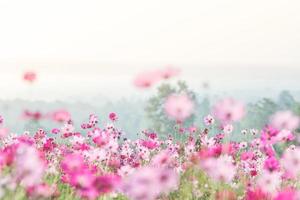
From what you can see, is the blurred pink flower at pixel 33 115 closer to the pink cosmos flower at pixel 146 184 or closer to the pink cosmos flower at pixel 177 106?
the pink cosmos flower at pixel 177 106

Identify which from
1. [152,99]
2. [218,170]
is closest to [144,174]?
[218,170]

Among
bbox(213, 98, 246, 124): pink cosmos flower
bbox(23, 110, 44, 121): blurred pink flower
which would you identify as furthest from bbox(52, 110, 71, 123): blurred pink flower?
bbox(213, 98, 246, 124): pink cosmos flower

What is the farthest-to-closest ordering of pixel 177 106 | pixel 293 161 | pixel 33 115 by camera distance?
pixel 33 115
pixel 293 161
pixel 177 106

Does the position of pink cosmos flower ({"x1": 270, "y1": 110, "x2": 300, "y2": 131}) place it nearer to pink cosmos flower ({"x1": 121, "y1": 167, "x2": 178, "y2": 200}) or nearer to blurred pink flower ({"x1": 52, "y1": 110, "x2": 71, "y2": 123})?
pink cosmos flower ({"x1": 121, "y1": 167, "x2": 178, "y2": 200})

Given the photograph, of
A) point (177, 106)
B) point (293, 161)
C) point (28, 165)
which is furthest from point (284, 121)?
point (28, 165)

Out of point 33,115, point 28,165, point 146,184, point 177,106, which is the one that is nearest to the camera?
point 146,184

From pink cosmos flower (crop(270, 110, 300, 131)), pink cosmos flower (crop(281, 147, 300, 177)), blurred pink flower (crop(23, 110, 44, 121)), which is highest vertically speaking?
pink cosmos flower (crop(270, 110, 300, 131))

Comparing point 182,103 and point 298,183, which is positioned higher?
point 182,103

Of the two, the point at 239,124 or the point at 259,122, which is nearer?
the point at 259,122

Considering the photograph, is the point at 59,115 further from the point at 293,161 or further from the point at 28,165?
the point at 28,165

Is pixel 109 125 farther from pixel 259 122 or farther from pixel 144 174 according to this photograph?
pixel 259 122

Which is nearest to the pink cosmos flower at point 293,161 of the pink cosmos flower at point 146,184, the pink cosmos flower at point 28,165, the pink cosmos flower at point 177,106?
the pink cosmos flower at point 177,106

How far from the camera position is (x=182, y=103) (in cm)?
451

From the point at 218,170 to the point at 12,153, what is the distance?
1.62m
